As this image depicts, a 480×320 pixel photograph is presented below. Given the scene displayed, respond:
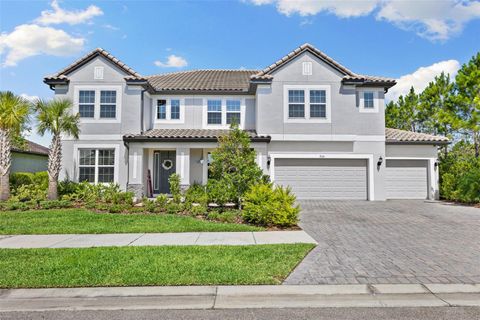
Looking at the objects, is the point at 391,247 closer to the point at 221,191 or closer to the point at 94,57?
the point at 221,191

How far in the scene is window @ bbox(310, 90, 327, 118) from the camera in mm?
16938

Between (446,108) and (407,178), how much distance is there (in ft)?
21.9

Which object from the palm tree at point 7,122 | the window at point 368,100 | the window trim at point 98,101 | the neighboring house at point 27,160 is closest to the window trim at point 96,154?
the window trim at point 98,101

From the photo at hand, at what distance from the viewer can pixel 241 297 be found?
448cm

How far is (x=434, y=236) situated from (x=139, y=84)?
15.0 m

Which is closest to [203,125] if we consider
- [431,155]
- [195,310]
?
[431,155]

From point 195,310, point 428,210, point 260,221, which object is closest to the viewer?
point 195,310

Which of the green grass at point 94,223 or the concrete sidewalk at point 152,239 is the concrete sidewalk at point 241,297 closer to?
the concrete sidewalk at point 152,239

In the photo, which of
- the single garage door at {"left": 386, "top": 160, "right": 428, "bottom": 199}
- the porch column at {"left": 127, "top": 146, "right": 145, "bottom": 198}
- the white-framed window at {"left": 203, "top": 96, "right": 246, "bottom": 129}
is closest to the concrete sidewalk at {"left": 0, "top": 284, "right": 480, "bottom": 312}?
the porch column at {"left": 127, "top": 146, "right": 145, "bottom": 198}

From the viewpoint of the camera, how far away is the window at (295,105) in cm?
1692

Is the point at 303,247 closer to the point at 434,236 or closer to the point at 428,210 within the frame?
the point at 434,236

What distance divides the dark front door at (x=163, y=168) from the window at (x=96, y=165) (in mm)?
2621

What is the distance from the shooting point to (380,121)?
17.1 m

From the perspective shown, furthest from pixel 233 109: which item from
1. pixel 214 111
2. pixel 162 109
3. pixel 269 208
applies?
pixel 269 208
